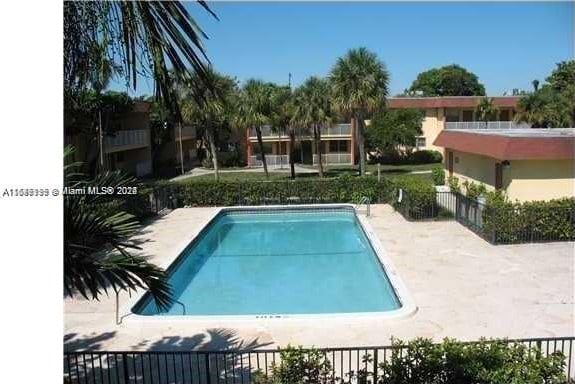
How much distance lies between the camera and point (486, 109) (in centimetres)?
4391

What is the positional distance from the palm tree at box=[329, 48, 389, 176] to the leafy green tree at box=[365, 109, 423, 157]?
39.1 ft

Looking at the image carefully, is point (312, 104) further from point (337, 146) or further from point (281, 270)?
point (281, 270)

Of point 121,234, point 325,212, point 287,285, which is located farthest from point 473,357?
point 325,212

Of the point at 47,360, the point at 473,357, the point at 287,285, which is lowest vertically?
the point at 287,285

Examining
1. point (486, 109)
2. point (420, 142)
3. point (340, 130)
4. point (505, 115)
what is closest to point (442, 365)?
point (340, 130)

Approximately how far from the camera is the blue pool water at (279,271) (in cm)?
1367

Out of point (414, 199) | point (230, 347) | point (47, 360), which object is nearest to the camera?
point (47, 360)

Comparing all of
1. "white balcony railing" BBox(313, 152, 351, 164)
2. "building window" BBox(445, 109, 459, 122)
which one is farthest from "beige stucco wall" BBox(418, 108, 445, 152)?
"white balcony railing" BBox(313, 152, 351, 164)

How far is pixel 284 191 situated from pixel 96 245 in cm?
2128

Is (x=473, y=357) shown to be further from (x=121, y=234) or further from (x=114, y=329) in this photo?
(x=114, y=329)

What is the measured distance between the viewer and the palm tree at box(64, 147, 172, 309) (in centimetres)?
437

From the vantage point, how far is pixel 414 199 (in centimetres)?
2133

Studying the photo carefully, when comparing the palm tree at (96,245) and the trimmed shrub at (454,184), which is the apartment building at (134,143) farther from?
the palm tree at (96,245)

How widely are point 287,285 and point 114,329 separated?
5762 millimetres
